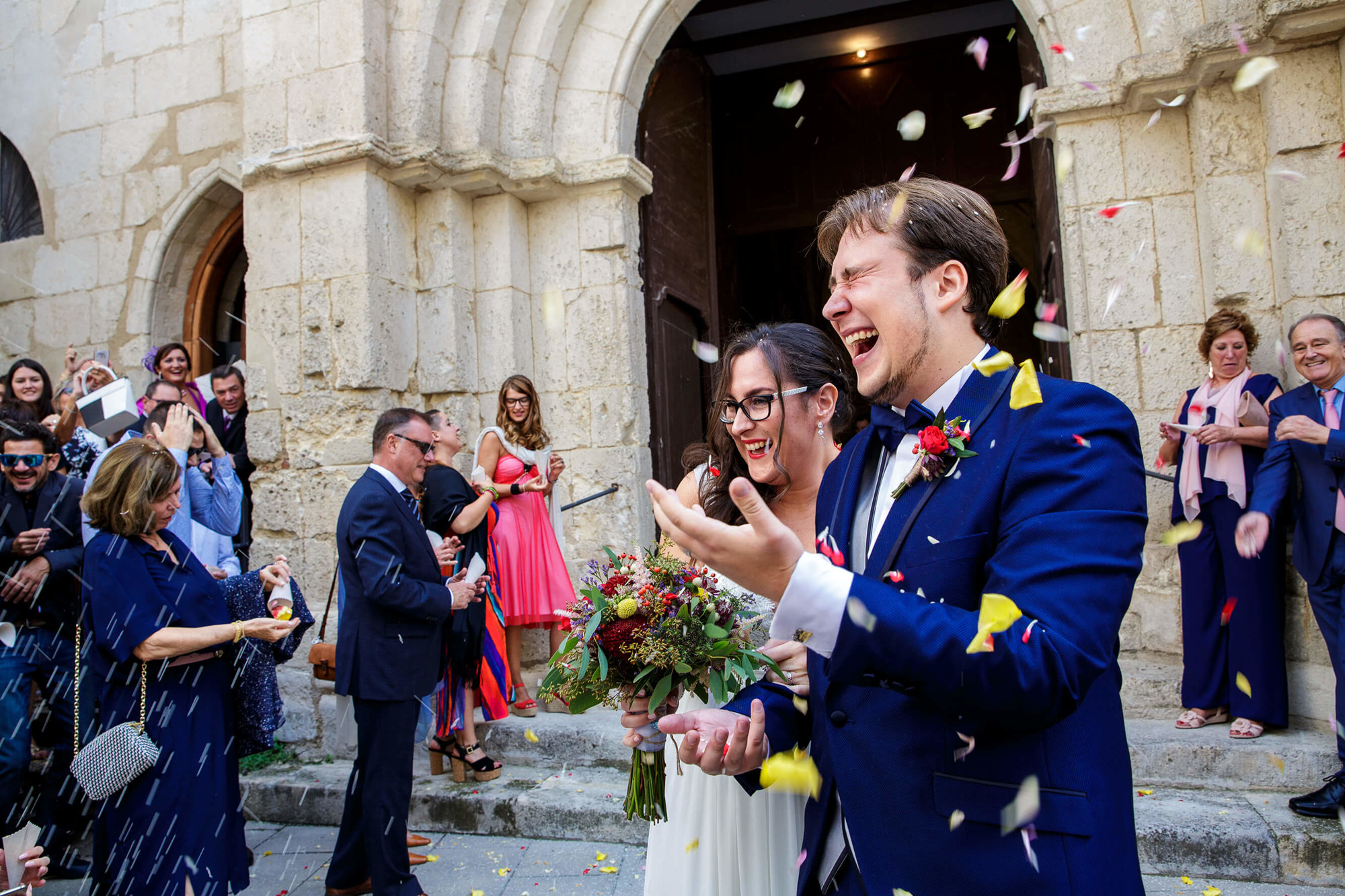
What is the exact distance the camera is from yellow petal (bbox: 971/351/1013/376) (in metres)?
1.55

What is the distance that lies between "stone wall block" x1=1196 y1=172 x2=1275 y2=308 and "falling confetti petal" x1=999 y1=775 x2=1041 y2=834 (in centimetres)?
467

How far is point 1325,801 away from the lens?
150 inches

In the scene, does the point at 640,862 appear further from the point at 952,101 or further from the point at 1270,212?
the point at 952,101

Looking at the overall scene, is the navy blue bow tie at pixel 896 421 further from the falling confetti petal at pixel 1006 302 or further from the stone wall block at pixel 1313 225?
the stone wall block at pixel 1313 225

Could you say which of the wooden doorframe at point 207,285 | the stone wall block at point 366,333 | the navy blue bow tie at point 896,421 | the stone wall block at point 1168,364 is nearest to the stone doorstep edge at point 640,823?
the stone wall block at point 1168,364

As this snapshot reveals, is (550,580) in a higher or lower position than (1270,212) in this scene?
lower

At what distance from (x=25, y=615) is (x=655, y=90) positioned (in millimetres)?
5628

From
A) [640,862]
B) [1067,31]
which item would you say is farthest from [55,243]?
[1067,31]

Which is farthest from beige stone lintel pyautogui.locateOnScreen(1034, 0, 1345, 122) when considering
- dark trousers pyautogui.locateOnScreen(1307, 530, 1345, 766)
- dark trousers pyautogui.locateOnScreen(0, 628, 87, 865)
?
dark trousers pyautogui.locateOnScreen(0, 628, 87, 865)

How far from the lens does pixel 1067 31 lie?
17.8ft

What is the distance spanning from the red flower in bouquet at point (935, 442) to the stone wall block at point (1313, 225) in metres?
4.29

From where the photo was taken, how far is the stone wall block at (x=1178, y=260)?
5.16 m

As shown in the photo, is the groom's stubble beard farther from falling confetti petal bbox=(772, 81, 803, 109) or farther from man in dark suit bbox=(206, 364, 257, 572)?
falling confetti petal bbox=(772, 81, 803, 109)

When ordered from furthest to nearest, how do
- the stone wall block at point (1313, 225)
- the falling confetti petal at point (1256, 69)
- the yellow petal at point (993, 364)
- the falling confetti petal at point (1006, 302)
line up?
the falling confetti petal at point (1256, 69) < the stone wall block at point (1313, 225) < the falling confetti petal at point (1006, 302) < the yellow petal at point (993, 364)
